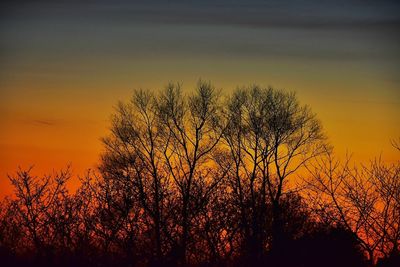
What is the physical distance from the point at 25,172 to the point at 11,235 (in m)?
3.71

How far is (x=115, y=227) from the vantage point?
138 feet

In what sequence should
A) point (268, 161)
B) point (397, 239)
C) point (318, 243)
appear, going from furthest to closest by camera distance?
point (268, 161) < point (318, 243) < point (397, 239)

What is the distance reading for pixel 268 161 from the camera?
4103 centimetres

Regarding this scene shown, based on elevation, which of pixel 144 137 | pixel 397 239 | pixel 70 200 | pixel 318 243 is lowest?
pixel 397 239

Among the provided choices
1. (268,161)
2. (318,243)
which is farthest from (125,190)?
(318,243)

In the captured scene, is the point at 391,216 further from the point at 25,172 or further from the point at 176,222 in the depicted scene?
the point at 25,172

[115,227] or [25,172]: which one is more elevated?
[25,172]

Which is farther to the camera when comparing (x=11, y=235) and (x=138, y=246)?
(x=11, y=235)

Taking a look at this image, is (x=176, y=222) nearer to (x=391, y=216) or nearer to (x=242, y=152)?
(x=242, y=152)

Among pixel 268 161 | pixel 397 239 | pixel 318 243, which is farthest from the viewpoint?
pixel 268 161

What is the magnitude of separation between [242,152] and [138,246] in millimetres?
7662

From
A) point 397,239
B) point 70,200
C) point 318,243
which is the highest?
point 70,200

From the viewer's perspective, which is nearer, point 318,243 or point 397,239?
point 397,239

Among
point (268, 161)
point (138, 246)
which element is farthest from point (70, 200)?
point (268, 161)
